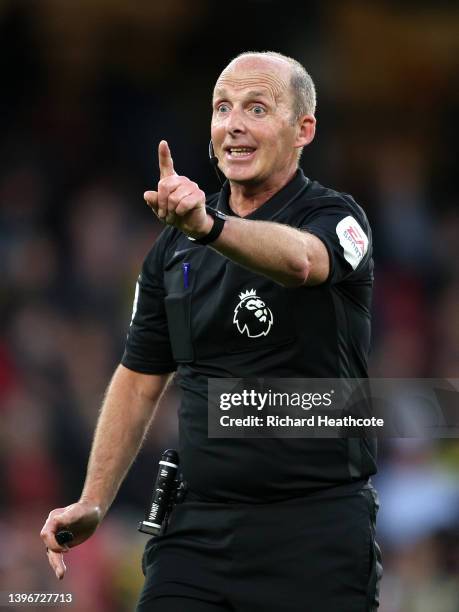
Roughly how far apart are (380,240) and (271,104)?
20.6ft

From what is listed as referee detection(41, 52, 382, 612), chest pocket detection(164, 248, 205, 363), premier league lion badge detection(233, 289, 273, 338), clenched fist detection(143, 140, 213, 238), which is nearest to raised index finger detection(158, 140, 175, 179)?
clenched fist detection(143, 140, 213, 238)

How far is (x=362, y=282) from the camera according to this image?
418 cm

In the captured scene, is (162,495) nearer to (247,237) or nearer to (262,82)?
(247,237)

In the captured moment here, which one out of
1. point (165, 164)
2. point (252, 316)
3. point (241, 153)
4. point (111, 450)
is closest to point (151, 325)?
point (111, 450)

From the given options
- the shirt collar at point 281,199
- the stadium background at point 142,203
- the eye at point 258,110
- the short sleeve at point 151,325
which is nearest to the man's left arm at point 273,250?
the shirt collar at point 281,199

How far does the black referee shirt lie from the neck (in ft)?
0.20

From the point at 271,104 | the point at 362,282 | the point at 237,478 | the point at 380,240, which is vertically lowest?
the point at 237,478

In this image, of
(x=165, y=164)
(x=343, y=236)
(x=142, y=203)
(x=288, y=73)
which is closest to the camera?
(x=165, y=164)

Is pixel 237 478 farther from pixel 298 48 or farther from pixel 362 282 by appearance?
pixel 298 48

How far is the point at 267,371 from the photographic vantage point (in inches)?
157

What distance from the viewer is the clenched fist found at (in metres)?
3.28

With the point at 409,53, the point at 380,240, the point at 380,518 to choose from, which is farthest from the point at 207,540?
the point at 409,53

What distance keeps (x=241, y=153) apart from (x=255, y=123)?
0.37 ft

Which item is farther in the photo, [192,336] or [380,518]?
[380,518]
